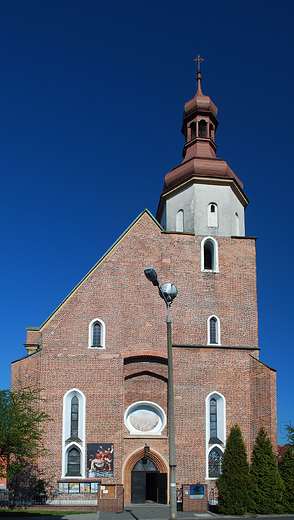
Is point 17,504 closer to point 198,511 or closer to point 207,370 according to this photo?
point 198,511

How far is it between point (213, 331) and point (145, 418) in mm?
5322

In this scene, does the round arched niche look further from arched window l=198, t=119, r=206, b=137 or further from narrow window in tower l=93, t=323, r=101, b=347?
arched window l=198, t=119, r=206, b=137

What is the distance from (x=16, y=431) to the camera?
1958 cm

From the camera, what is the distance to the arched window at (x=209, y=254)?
88.5 feet

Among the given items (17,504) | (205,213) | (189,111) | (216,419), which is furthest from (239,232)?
(17,504)

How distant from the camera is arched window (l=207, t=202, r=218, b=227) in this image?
28.1 metres

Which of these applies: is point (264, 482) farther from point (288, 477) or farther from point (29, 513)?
point (29, 513)

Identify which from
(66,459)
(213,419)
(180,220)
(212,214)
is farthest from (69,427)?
(212,214)

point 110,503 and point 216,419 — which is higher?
point 216,419

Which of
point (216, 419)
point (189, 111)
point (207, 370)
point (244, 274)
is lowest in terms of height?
point (216, 419)

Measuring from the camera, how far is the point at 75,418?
2391 cm

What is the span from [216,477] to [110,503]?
198 inches

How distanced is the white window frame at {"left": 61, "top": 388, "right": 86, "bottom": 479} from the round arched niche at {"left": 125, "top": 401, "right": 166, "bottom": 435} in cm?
229

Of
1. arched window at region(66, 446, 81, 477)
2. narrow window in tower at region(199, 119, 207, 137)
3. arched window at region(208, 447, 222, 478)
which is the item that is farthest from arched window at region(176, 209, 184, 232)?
arched window at region(66, 446, 81, 477)
